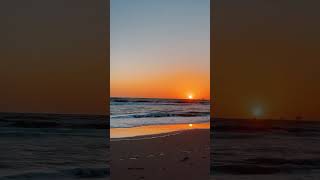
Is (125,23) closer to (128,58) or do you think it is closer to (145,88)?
(128,58)

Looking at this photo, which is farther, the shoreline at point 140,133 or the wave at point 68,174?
the shoreline at point 140,133

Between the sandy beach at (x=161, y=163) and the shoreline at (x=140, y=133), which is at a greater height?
the sandy beach at (x=161, y=163)

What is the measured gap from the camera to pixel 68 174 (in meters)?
4.14

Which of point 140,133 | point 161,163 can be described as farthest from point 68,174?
point 140,133

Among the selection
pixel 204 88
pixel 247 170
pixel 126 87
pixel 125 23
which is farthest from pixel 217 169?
pixel 126 87

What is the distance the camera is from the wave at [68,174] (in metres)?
3.96

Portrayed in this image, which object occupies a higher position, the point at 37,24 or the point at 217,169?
the point at 37,24

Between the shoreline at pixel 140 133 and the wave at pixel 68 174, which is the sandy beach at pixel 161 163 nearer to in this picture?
the wave at pixel 68 174

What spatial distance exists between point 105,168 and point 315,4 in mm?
3218

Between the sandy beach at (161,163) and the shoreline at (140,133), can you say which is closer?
the sandy beach at (161,163)

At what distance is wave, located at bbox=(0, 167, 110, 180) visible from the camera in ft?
13.0

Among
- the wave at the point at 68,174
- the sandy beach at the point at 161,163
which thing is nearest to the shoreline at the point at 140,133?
the sandy beach at the point at 161,163

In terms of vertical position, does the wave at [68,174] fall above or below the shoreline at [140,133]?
above

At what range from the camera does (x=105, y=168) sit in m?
4.45
